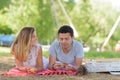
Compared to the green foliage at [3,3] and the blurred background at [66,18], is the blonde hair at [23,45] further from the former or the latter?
the green foliage at [3,3]

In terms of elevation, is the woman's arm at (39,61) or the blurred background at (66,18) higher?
the blurred background at (66,18)

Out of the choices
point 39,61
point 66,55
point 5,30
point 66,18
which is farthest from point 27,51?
point 5,30

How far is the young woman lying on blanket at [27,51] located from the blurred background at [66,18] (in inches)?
1059

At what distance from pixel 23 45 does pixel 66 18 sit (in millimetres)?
32777

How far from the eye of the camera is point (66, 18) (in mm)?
38625

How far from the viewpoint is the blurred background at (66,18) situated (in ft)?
116

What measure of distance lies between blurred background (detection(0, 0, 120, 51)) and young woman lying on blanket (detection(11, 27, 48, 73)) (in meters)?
26.9

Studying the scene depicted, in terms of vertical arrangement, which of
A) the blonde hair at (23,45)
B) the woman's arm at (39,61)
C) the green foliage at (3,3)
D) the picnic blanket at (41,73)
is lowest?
the picnic blanket at (41,73)

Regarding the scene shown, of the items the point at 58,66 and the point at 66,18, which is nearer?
the point at 58,66

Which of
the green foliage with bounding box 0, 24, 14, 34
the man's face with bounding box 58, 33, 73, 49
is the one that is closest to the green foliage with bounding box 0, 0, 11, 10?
the green foliage with bounding box 0, 24, 14, 34

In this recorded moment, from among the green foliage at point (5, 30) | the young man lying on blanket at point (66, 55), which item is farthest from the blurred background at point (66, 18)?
the young man lying on blanket at point (66, 55)

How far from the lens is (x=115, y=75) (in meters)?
6.09

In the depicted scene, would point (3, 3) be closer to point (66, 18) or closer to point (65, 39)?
point (66, 18)

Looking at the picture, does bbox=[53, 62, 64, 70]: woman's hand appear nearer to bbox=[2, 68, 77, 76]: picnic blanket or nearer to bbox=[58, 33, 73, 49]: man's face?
bbox=[2, 68, 77, 76]: picnic blanket
